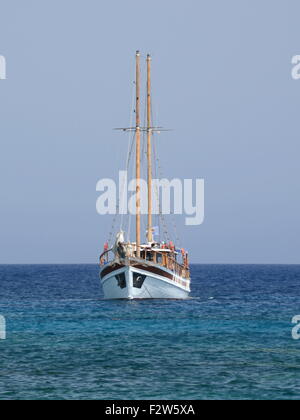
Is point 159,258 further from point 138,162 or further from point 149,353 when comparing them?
point 149,353

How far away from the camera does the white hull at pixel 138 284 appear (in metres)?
69.4

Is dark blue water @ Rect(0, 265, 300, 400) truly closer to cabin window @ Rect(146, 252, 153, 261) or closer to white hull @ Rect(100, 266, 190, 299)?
white hull @ Rect(100, 266, 190, 299)

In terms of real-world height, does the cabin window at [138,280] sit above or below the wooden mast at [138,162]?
below

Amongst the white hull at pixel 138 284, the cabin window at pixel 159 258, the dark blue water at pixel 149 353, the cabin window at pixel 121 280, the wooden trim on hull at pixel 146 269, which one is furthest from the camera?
the cabin window at pixel 159 258

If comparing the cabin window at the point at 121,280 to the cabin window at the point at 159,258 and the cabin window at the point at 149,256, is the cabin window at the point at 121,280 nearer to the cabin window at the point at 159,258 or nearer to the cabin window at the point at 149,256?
the cabin window at the point at 149,256

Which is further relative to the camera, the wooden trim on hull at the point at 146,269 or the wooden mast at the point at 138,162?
the wooden mast at the point at 138,162

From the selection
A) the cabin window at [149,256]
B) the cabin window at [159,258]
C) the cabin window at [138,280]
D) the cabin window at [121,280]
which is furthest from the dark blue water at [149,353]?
the cabin window at [149,256]

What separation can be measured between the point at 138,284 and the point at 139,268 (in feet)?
5.41

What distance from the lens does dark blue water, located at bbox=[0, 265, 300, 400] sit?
3119cm

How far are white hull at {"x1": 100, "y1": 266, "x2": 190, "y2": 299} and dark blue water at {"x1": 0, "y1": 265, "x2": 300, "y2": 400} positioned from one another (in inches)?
79.1

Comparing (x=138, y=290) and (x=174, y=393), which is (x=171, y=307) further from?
(x=174, y=393)

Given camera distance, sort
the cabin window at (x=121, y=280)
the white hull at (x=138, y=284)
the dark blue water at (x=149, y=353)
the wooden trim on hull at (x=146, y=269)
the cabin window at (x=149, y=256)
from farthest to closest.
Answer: the cabin window at (x=149, y=256), the cabin window at (x=121, y=280), the white hull at (x=138, y=284), the wooden trim on hull at (x=146, y=269), the dark blue water at (x=149, y=353)

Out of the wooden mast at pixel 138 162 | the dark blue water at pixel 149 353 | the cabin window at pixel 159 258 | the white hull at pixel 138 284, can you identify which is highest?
the wooden mast at pixel 138 162

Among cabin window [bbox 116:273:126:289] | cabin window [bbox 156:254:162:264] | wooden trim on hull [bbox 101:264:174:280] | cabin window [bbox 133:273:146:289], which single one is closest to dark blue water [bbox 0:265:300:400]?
cabin window [bbox 133:273:146:289]
